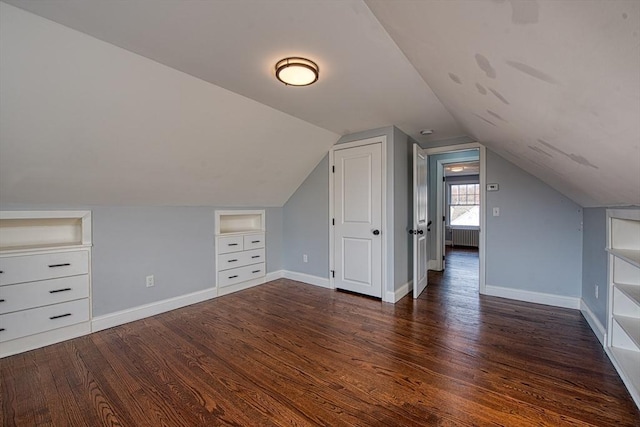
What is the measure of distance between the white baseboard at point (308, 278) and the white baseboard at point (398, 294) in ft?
3.03

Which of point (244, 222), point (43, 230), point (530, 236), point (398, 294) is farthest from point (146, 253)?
point (530, 236)

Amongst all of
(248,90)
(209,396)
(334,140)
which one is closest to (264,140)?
(248,90)

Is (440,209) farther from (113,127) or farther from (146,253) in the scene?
(113,127)

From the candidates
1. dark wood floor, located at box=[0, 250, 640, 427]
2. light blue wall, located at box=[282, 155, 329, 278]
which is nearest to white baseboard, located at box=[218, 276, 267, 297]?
light blue wall, located at box=[282, 155, 329, 278]

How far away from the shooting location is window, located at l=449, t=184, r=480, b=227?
27.0 ft

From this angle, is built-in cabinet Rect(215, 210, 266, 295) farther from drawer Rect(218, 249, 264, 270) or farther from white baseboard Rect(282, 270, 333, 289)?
white baseboard Rect(282, 270, 333, 289)

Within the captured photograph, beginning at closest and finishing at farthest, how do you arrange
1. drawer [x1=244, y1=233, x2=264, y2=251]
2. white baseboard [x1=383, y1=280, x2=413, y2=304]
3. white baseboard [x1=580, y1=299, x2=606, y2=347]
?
white baseboard [x1=580, y1=299, x2=606, y2=347] < white baseboard [x1=383, y1=280, x2=413, y2=304] < drawer [x1=244, y1=233, x2=264, y2=251]

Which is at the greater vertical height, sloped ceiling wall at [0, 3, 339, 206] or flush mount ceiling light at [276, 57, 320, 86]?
flush mount ceiling light at [276, 57, 320, 86]

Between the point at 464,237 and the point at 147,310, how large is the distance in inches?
317

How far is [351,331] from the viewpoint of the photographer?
8.59 feet

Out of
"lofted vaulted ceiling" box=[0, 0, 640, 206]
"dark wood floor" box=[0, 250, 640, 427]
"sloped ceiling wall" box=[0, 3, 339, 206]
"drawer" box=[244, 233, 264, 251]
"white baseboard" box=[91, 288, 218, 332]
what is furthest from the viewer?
"drawer" box=[244, 233, 264, 251]

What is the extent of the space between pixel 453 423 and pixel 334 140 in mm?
3294

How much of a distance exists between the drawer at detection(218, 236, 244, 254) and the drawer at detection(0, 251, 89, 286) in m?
1.43

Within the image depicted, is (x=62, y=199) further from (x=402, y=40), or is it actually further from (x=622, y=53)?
(x=622, y=53)
